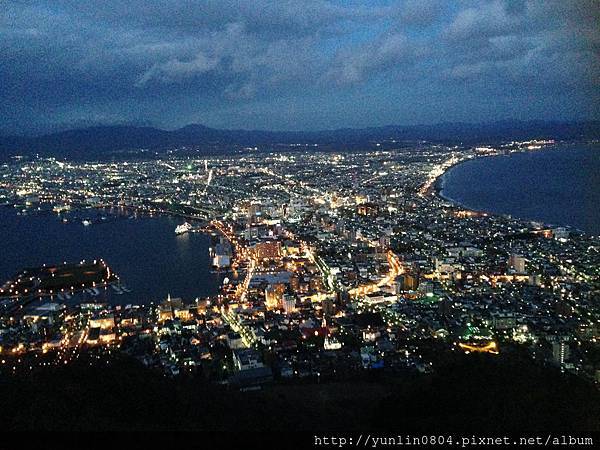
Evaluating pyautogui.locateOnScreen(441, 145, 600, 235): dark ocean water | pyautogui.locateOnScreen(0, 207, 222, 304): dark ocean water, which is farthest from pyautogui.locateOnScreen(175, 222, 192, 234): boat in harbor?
pyautogui.locateOnScreen(441, 145, 600, 235): dark ocean water

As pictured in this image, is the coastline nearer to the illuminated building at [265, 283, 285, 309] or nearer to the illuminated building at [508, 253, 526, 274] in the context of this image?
the illuminated building at [508, 253, 526, 274]

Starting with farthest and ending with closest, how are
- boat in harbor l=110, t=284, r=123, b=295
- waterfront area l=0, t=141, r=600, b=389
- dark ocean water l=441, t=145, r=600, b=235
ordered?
dark ocean water l=441, t=145, r=600, b=235 < boat in harbor l=110, t=284, r=123, b=295 < waterfront area l=0, t=141, r=600, b=389

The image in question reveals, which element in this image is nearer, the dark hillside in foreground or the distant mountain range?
the dark hillside in foreground

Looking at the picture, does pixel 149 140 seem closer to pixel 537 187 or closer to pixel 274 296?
pixel 537 187

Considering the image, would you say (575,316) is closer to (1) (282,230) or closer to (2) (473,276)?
(2) (473,276)

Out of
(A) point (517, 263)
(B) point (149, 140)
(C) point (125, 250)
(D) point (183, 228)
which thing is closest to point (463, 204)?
(A) point (517, 263)

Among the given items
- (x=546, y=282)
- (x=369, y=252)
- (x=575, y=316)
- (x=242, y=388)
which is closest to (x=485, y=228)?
(x=369, y=252)
